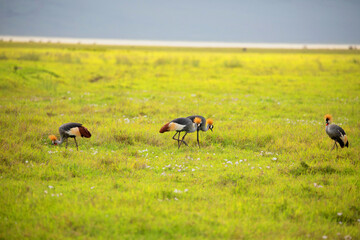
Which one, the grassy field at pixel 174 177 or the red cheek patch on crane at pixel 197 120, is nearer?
the grassy field at pixel 174 177

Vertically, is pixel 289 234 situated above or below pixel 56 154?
above

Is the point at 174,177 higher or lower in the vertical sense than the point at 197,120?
lower

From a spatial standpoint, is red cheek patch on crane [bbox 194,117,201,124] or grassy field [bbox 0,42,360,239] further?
red cheek patch on crane [bbox 194,117,201,124]

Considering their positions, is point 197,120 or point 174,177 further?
point 197,120

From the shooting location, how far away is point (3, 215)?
623 cm

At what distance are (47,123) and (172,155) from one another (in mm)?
5932

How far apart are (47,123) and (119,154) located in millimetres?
4628

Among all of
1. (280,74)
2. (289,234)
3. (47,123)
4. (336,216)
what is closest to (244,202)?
(289,234)

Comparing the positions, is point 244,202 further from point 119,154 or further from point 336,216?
point 119,154

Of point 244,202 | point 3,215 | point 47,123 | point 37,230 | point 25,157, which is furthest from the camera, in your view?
point 47,123

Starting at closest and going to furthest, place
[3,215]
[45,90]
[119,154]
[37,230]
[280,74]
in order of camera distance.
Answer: [37,230]
[3,215]
[119,154]
[45,90]
[280,74]

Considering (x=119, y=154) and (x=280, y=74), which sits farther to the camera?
(x=280, y=74)

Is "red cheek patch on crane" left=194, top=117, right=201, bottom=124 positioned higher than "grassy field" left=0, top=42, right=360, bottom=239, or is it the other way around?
"red cheek patch on crane" left=194, top=117, right=201, bottom=124

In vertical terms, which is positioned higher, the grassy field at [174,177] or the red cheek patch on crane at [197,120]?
the red cheek patch on crane at [197,120]
